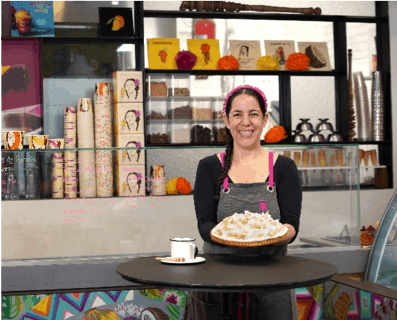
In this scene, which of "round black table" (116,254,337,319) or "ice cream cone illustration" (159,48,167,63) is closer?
"round black table" (116,254,337,319)

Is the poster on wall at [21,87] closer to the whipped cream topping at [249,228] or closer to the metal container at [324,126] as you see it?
the metal container at [324,126]

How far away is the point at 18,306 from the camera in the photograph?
2424 mm

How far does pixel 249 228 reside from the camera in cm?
188

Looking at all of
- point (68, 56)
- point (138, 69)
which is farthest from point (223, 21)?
point (68, 56)

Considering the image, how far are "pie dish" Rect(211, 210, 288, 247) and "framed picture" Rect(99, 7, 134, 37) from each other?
157 inches

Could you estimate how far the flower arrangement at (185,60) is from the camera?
5512 millimetres

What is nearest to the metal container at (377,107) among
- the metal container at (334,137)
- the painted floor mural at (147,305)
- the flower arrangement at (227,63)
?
the metal container at (334,137)

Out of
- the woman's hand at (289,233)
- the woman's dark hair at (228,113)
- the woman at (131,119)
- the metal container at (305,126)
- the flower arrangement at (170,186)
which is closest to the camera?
the woman's hand at (289,233)

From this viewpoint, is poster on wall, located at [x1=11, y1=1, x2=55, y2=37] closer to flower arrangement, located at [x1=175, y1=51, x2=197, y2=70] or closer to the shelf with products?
flower arrangement, located at [x1=175, y1=51, x2=197, y2=70]

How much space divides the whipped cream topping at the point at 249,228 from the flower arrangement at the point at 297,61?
402cm

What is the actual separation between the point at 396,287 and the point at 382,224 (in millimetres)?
326

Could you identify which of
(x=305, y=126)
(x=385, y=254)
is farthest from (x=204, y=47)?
(x=385, y=254)

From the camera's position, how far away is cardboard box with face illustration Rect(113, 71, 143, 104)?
522cm

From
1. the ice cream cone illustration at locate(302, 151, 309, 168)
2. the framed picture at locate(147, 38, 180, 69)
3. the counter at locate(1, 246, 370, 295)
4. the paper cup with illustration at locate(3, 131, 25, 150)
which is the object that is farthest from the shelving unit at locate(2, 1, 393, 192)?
the counter at locate(1, 246, 370, 295)
